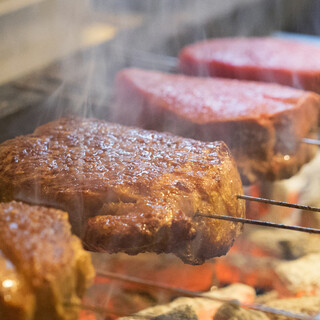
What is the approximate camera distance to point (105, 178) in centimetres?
154

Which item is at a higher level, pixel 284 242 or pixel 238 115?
pixel 238 115

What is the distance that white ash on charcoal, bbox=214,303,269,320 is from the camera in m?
1.93

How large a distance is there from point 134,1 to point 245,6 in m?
1.14

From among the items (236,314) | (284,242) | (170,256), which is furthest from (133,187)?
(284,242)

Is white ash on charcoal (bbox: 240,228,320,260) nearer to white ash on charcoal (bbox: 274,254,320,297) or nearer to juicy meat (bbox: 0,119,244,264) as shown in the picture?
white ash on charcoal (bbox: 274,254,320,297)

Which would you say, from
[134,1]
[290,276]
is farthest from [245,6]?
[290,276]

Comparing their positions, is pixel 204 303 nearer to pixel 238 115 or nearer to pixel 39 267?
pixel 238 115

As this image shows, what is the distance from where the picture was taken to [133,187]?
4.98 feet

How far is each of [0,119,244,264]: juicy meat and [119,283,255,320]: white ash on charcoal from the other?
0.47m

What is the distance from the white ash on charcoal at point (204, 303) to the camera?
6.49 ft

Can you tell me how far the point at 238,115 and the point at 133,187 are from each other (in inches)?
34.9

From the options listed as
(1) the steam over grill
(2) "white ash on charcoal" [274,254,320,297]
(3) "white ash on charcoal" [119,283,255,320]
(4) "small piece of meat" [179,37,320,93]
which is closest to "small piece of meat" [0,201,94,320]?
(1) the steam over grill

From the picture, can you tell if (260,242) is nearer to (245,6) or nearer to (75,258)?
(75,258)

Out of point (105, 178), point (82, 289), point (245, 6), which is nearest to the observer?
point (82, 289)
